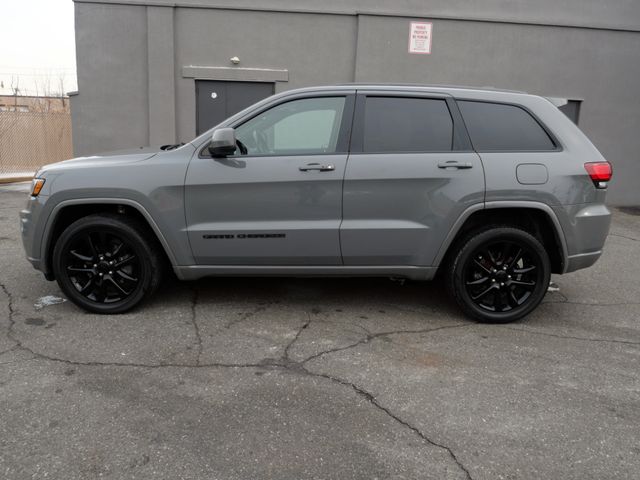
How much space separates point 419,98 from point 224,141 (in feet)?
5.32

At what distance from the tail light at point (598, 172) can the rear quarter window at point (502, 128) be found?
310mm

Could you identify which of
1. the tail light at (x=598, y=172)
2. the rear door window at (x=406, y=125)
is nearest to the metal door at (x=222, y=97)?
the rear door window at (x=406, y=125)

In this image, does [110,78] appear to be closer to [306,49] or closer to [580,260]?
[306,49]

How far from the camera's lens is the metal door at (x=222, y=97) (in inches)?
404

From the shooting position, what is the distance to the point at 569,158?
394 centimetres

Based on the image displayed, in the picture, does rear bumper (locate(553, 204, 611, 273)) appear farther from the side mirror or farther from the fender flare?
the fender flare

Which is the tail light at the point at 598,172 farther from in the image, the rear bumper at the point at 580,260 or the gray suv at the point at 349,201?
the rear bumper at the point at 580,260

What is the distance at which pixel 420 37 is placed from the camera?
10.3 m

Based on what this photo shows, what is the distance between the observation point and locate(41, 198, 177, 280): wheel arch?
393 cm

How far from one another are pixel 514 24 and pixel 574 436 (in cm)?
981

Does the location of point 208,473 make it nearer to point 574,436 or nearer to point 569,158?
point 574,436

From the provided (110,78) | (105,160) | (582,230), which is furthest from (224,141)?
(110,78)

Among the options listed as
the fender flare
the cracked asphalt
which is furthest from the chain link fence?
the fender flare

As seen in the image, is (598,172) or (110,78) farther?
(110,78)
